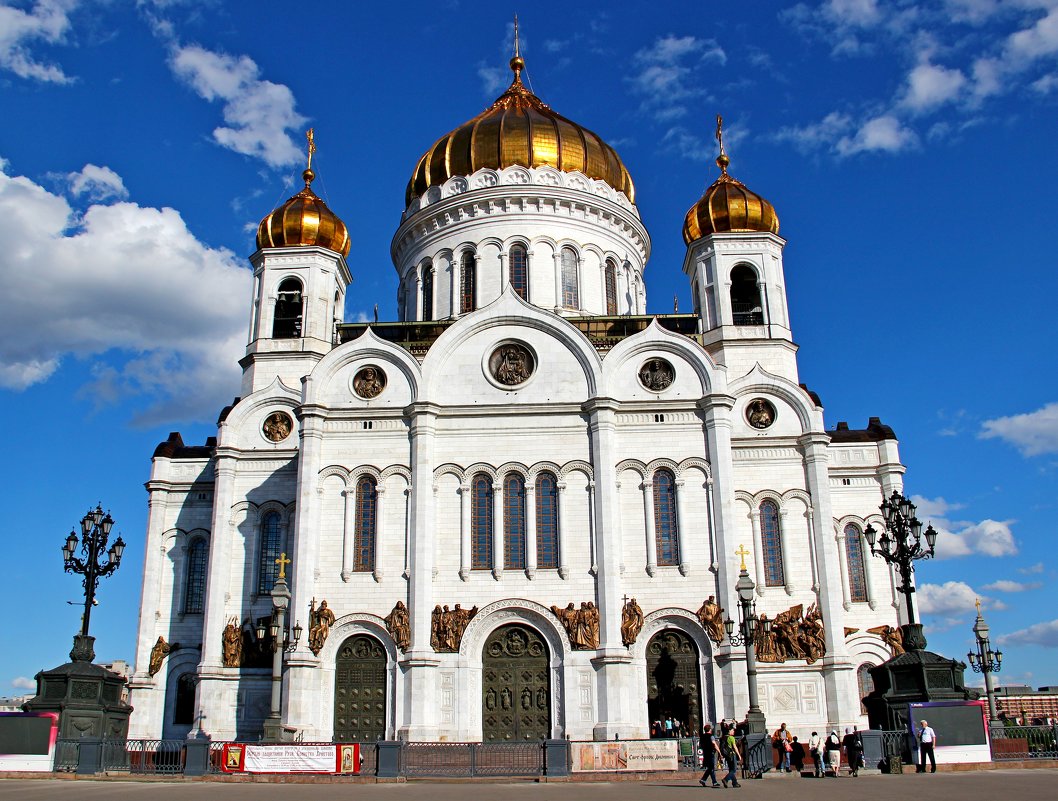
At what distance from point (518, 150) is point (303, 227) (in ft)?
26.3

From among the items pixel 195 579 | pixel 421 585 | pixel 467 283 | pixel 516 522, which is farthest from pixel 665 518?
pixel 195 579

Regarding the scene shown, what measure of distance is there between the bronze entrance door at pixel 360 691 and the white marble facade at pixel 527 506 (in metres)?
0.26

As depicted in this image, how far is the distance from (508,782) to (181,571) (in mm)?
16124

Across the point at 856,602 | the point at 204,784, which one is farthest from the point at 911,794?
the point at 856,602

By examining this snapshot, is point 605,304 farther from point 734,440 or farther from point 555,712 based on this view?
point 555,712

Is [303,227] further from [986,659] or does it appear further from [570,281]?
[986,659]

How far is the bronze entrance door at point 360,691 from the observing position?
25.2 meters

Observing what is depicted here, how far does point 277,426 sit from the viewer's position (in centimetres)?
3023

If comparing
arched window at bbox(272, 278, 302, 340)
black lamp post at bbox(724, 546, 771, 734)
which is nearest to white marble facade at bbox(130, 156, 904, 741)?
arched window at bbox(272, 278, 302, 340)

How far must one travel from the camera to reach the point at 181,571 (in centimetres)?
2994

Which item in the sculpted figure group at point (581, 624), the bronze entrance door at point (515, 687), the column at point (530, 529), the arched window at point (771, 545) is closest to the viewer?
the bronze entrance door at point (515, 687)

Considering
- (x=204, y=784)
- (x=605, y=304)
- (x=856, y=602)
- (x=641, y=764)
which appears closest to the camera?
(x=204, y=784)

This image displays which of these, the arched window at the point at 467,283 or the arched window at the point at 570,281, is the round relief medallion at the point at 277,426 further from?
the arched window at the point at 570,281

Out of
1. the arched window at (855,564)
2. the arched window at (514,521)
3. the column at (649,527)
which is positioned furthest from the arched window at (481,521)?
the arched window at (855,564)
